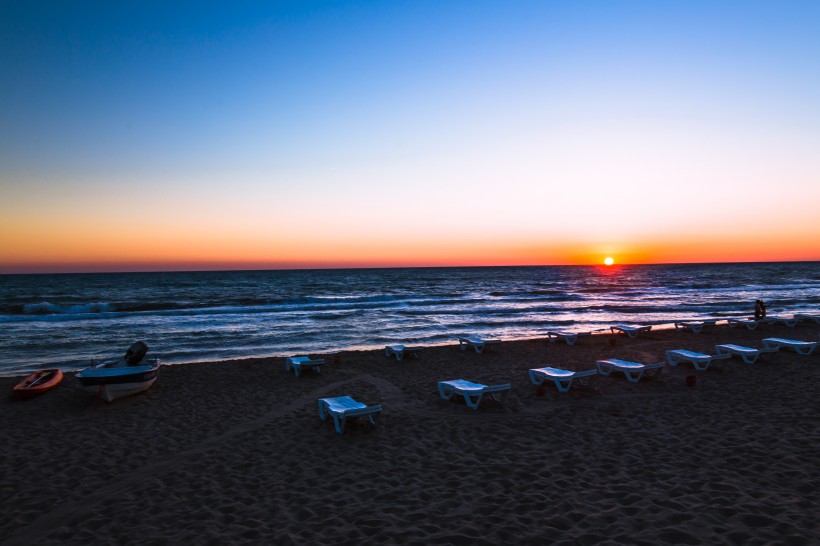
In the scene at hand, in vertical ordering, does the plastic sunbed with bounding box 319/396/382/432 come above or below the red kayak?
above

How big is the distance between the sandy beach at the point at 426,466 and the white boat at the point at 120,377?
14.2 inches

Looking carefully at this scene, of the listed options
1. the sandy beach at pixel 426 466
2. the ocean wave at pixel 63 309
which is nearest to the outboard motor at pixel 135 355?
the sandy beach at pixel 426 466

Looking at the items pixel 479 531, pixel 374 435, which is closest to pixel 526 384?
pixel 374 435

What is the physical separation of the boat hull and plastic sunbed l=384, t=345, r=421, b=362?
790 cm

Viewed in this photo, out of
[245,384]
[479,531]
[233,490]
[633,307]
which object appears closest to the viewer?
[479,531]

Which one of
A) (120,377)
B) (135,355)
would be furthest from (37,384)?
(120,377)

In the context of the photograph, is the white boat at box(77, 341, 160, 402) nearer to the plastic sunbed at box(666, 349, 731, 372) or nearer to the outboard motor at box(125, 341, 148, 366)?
the outboard motor at box(125, 341, 148, 366)

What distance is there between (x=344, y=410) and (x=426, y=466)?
218 cm

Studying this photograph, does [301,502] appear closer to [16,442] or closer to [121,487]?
[121,487]

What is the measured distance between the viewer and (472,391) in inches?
405

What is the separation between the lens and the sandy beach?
5.47 metres

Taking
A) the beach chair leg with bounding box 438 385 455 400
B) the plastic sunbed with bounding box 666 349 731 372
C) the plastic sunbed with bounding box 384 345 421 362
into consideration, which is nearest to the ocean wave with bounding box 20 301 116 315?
the plastic sunbed with bounding box 384 345 421 362

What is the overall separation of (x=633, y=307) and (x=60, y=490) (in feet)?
133

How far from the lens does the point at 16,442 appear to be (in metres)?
9.00
